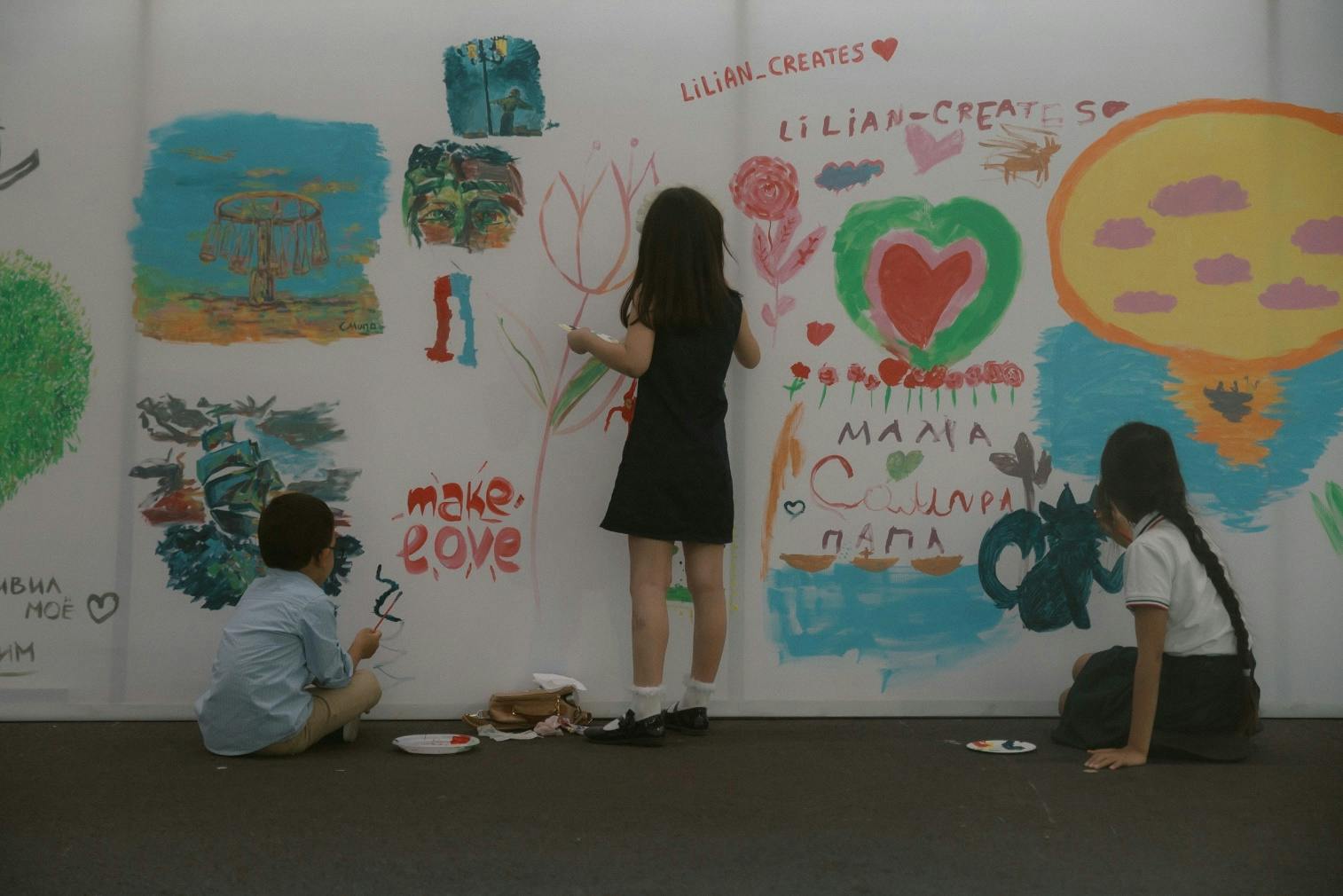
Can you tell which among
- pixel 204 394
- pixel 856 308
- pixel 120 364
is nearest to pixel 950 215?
pixel 856 308

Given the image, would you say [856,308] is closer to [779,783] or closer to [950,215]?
[950,215]

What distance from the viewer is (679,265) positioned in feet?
9.74

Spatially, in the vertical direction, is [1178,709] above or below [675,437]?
below

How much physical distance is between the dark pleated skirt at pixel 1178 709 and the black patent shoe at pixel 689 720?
2.91ft

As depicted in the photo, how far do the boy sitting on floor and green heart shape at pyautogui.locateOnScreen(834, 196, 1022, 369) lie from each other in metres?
1.54

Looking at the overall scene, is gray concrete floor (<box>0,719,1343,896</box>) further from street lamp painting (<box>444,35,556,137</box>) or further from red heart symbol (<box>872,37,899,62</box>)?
red heart symbol (<box>872,37,899,62</box>)

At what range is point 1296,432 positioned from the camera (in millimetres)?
3262

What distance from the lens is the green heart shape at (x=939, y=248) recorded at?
325 cm

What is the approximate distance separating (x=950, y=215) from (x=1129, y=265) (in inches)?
20.4

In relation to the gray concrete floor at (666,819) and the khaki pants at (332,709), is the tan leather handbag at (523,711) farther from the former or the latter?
the khaki pants at (332,709)

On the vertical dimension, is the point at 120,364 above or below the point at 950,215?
below

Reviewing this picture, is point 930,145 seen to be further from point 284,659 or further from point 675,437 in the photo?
A: point 284,659

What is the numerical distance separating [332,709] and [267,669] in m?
0.20

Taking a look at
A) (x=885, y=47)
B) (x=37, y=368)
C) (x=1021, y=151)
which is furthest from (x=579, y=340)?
(x=37, y=368)
